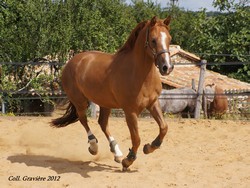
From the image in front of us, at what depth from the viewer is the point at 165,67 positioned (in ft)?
15.0

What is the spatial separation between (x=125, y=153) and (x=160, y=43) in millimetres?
2513

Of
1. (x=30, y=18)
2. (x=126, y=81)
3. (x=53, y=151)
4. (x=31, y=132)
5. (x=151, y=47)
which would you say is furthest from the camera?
(x=30, y=18)

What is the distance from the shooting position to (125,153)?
672 cm

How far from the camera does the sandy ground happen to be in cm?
500

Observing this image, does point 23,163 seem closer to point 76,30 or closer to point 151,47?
point 151,47

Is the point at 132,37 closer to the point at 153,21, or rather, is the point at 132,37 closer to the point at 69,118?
the point at 153,21

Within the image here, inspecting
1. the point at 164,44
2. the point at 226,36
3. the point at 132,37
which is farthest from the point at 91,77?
the point at 226,36

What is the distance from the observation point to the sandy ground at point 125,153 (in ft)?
16.4

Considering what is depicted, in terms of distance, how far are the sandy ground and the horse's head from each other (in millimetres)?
1340

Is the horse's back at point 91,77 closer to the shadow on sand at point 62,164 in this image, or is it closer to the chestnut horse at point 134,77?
the chestnut horse at point 134,77

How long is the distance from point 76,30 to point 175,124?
7.51m

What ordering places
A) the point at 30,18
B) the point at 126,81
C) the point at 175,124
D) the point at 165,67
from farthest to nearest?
the point at 30,18 → the point at 175,124 → the point at 126,81 → the point at 165,67

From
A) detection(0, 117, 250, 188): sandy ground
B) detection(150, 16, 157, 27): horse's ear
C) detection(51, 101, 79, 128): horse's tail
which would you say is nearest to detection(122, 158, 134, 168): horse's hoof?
detection(0, 117, 250, 188): sandy ground

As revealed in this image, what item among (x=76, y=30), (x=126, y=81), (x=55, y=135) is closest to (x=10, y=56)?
(x=76, y=30)
